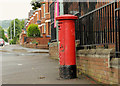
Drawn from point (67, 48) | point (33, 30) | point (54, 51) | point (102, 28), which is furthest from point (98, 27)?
point (33, 30)

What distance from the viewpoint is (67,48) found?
6.47 meters

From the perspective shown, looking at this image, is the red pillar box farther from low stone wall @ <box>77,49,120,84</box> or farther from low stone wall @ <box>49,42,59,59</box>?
low stone wall @ <box>49,42,59,59</box>

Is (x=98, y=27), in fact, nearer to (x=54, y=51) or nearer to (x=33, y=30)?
(x=54, y=51)

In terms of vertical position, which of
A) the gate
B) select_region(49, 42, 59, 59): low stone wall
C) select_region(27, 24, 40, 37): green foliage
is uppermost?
select_region(27, 24, 40, 37): green foliage

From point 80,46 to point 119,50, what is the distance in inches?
94.9

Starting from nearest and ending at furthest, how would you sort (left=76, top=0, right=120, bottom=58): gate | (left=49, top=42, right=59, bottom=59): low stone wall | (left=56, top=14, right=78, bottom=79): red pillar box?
1. (left=76, top=0, right=120, bottom=58): gate
2. (left=56, top=14, right=78, bottom=79): red pillar box
3. (left=49, top=42, right=59, bottom=59): low stone wall

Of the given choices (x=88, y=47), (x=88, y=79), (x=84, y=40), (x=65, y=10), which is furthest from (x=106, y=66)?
(x=65, y=10)

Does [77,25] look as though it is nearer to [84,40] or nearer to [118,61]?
[84,40]

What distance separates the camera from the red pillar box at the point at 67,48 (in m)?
6.47

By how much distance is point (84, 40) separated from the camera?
7.72 metres

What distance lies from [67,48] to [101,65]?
113 cm

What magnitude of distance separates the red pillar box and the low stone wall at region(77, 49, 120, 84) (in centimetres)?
43

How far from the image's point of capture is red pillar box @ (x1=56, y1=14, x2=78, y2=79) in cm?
647

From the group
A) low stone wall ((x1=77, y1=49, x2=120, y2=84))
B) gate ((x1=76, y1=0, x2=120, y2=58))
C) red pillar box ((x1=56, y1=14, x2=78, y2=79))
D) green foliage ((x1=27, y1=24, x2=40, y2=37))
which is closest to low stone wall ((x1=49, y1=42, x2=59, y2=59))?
gate ((x1=76, y1=0, x2=120, y2=58))
